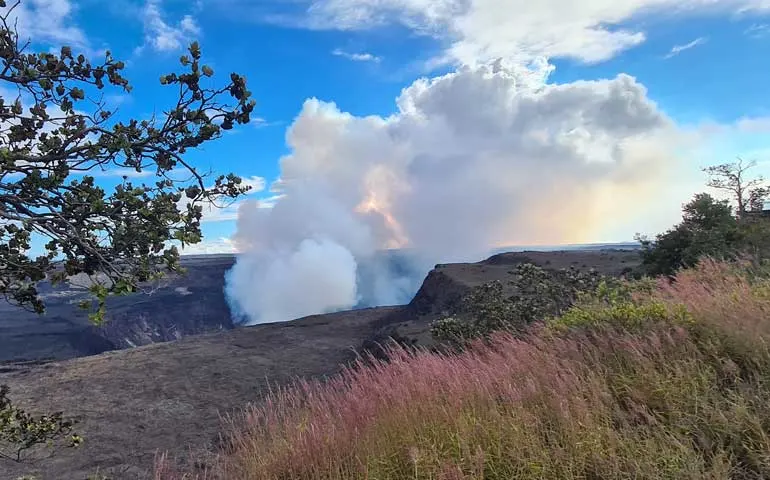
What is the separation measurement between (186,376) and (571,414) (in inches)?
589

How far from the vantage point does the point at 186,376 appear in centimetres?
1602

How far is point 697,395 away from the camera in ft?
12.7

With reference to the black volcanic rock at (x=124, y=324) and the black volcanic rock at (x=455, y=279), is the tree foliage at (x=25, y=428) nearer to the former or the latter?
the black volcanic rock at (x=455, y=279)

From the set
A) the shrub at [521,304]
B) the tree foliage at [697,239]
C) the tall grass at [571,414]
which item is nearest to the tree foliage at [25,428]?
the tall grass at [571,414]

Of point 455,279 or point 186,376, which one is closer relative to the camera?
point 186,376

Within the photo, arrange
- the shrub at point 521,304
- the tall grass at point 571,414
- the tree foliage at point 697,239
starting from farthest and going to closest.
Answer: the tree foliage at point 697,239 < the shrub at point 521,304 < the tall grass at point 571,414

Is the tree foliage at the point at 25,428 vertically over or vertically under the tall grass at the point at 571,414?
over

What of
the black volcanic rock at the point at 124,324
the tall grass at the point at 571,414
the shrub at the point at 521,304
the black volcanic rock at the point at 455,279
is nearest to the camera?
the tall grass at the point at 571,414

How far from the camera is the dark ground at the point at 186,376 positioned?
973cm

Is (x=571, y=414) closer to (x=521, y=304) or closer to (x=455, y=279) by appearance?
(x=521, y=304)

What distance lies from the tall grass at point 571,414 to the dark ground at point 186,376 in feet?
13.9

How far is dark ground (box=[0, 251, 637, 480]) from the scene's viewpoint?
383 inches

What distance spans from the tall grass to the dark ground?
4.23 m

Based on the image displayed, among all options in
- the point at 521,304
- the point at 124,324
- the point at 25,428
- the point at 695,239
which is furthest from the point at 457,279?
the point at 124,324
